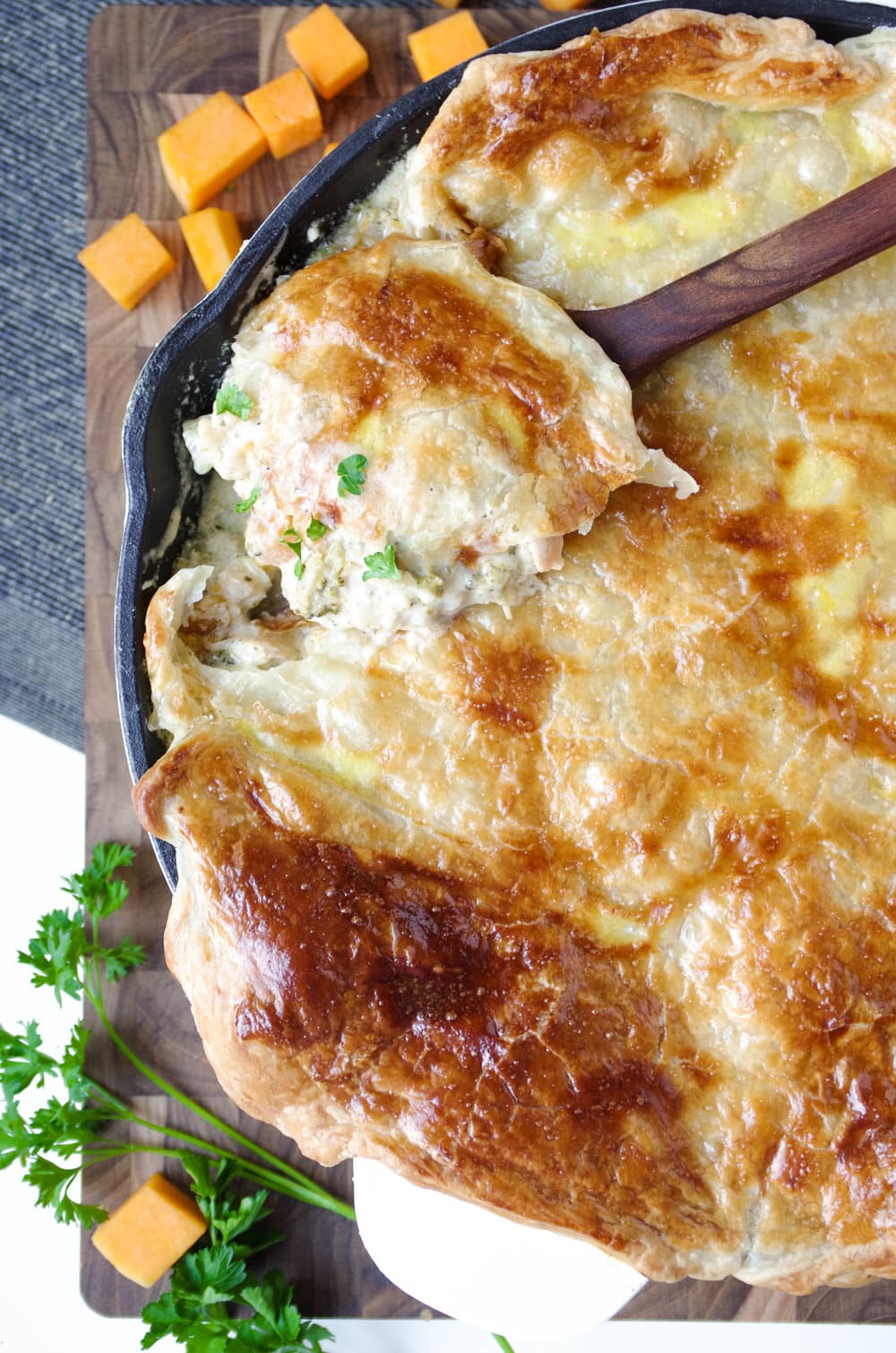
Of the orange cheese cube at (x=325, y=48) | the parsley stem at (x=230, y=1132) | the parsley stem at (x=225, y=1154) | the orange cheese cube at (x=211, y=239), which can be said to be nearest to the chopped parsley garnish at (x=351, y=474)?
the orange cheese cube at (x=211, y=239)

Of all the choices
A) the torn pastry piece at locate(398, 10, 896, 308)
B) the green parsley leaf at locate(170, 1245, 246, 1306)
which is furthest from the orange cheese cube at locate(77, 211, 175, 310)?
the green parsley leaf at locate(170, 1245, 246, 1306)

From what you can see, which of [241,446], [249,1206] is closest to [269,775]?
[241,446]

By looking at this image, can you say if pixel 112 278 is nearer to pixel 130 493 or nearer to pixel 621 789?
pixel 130 493

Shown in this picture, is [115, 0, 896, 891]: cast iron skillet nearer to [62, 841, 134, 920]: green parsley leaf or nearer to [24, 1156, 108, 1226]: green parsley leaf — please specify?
[62, 841, 134, 920]: green parsley leaf

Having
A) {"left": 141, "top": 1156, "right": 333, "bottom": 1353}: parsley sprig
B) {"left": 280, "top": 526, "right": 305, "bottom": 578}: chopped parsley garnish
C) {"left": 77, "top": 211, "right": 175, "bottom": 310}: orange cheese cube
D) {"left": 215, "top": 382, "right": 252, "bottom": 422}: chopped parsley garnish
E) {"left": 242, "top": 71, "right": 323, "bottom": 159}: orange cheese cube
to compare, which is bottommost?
{"left": 141, "top": 1156, "right": 333, "bottom": 1353}: parsley sprig

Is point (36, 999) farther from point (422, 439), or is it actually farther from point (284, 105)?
point (284, 105)

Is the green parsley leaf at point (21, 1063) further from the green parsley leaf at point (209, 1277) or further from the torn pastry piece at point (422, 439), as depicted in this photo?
the torn pastry piece at point (422, 439)
